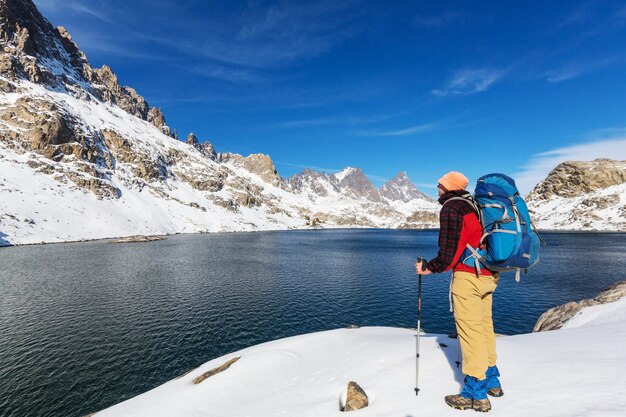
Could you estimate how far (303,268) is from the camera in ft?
227

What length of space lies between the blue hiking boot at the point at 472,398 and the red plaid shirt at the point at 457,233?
2.52 m

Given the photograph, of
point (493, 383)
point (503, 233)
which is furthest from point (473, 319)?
point (503, 233)

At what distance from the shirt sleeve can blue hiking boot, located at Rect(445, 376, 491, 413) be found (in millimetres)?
2614

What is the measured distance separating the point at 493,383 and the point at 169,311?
120 feet

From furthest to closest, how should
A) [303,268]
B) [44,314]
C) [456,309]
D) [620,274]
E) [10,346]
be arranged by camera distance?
[303,268] → [620,274] → [44,314] → [10,346] → [456,309]

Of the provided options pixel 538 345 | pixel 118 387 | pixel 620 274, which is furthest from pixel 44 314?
pixel 620 274

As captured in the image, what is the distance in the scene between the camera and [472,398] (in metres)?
7.11

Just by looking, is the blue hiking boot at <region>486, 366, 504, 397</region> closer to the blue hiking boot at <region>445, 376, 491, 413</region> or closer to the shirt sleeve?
the blue hiking boot at <region>445, 376, 491, 413</region>

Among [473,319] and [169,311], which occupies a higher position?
[473,319]

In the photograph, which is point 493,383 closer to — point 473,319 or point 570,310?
point 473,319

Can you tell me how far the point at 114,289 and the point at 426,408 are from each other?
167ft

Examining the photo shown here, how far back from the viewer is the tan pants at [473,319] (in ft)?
23.4

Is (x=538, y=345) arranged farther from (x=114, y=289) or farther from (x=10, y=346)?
(x=114, y=289)

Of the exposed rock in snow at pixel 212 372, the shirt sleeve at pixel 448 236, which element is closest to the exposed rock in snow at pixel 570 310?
the shirt sleeve at pixel 448 236
